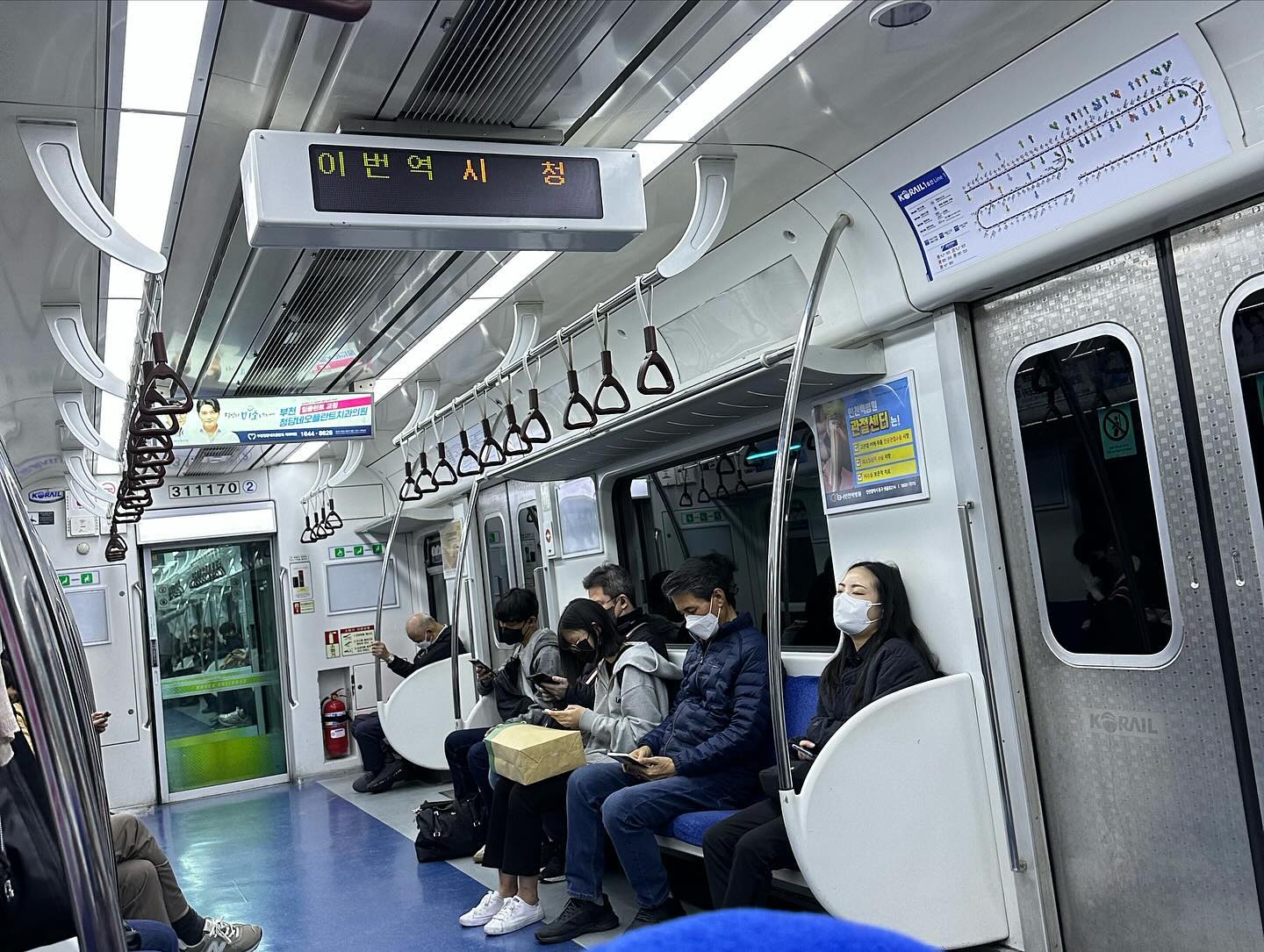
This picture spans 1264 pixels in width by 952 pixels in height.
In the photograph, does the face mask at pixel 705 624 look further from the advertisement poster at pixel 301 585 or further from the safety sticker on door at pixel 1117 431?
the advertisement poster at pixel 301 585

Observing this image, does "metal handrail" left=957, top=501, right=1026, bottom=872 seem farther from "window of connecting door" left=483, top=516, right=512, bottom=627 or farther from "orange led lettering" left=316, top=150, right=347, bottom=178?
"window of connecting door" left=483, top=516, right=512, bottom=627

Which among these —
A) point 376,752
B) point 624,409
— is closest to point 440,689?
point 376,752

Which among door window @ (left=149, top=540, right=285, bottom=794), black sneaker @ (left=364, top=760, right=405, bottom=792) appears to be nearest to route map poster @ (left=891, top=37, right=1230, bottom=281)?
black sneaker @ (left=364, top=760, right=405, bottom=792)

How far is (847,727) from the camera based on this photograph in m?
4.11

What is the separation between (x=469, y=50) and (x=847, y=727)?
2664mm

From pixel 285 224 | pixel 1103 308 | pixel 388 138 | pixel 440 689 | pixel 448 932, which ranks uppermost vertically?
pixel 388 138

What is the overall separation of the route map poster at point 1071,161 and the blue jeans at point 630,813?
2.48 m

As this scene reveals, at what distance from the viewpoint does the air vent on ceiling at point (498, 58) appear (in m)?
3.04

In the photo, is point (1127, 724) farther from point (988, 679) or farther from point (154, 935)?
point (154, 935)

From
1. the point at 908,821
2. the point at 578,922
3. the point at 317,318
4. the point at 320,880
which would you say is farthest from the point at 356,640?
the point at 908,821

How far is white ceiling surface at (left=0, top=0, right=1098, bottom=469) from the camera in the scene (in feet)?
10.1

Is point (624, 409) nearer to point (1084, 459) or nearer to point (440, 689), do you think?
point (1084, 459)

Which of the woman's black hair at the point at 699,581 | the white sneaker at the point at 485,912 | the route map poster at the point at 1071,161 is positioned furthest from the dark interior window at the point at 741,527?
the white sneaker at the point at 485,912

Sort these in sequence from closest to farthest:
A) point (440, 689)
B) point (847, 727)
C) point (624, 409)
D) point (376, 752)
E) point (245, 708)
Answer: point (847, 727) < point (624, 409) < point (440, 689) < point (376, 752) < point (245, 708)
